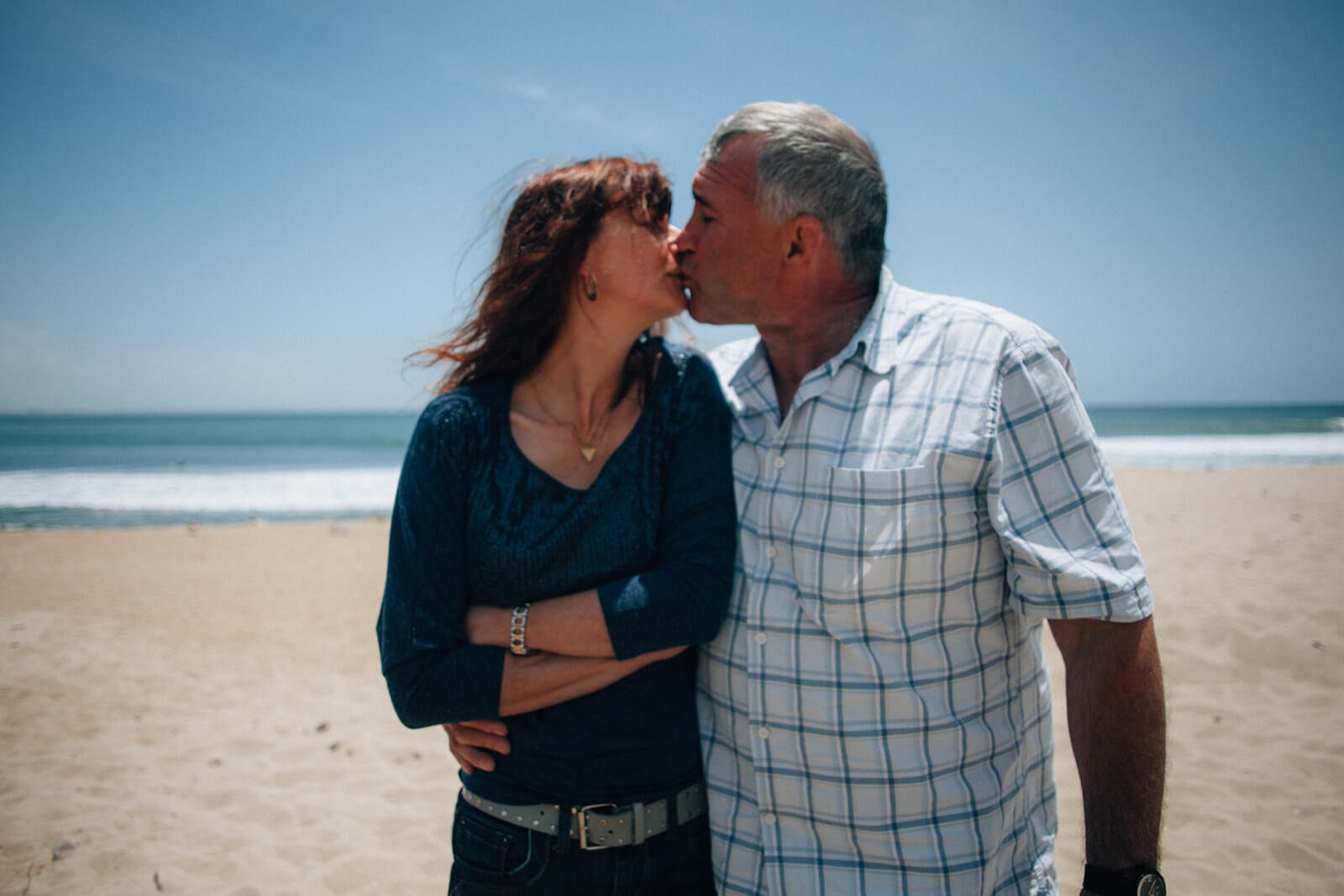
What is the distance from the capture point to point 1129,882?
1546mm

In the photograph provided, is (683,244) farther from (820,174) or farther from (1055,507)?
(1055,507)

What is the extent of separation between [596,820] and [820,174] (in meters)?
1.66

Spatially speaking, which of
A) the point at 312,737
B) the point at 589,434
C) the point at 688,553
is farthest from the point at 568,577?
the point at 312,737

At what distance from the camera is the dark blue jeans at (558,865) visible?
170cm

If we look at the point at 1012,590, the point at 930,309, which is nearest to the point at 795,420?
the point at 930,309

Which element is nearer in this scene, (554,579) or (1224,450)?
(554,579)

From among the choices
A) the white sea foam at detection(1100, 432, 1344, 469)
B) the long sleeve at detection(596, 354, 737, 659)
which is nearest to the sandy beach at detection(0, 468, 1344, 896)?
the long sleeve at detection(596, 354, 737, 659)

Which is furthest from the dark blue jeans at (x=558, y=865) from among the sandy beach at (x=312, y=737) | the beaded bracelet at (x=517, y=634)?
the sandy beach at (x=312, y=737)

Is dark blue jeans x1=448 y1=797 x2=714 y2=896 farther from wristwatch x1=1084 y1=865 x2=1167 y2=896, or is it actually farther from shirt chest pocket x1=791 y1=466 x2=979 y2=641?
wristwatch x1=1084 y1=865 x2=1167 y2=896

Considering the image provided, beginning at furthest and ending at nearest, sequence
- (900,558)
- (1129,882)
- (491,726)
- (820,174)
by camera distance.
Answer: (820,174), (491,726), (900,558), (1129,882)

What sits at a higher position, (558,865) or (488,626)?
(488,626)

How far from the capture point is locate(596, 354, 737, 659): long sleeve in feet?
5.63

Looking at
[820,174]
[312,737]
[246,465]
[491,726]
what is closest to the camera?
[491,726]

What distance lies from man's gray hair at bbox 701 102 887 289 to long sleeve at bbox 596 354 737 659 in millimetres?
540
